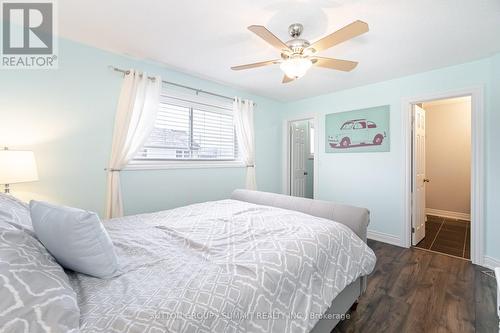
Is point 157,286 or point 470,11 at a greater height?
point 470,11

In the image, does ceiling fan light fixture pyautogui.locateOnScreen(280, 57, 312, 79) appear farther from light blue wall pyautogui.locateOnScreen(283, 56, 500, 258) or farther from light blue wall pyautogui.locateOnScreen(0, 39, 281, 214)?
light blue wall pyautogui.locateOnScreen(283, 56, 500, 258)

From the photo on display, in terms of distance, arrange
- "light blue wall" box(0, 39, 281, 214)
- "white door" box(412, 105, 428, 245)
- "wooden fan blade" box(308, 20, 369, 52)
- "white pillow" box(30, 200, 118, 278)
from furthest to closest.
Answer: "white door" box(412, 105, 428, 245)
"light blue wall" box(0, 39, 281, 214)
"wooden fan blade" box(308, 20, 369, 52)
"white pillow" box(30, 200, 118, 278)

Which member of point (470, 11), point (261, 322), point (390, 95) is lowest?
point (261, 322)

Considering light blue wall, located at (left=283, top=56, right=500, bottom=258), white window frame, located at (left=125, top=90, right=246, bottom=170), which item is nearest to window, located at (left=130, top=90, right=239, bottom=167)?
white window frame, located at (left=125, top=90, right=246, bottom=170)

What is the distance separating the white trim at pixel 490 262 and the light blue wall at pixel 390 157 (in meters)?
0.05

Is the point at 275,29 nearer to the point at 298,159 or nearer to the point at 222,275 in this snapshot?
the point at 222,275

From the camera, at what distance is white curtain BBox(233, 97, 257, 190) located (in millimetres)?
3637

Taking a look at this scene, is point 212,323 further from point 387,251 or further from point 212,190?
point 387,251

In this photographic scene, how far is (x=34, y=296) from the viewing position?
2.23 ft

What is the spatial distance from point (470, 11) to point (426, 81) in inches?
52.5

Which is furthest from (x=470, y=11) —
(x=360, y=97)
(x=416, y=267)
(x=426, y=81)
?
(x=416, y=267)

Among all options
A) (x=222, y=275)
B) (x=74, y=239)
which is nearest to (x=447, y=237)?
(x=222, y=275)

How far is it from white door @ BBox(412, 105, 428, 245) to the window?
2631mm

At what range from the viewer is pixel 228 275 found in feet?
3.41
